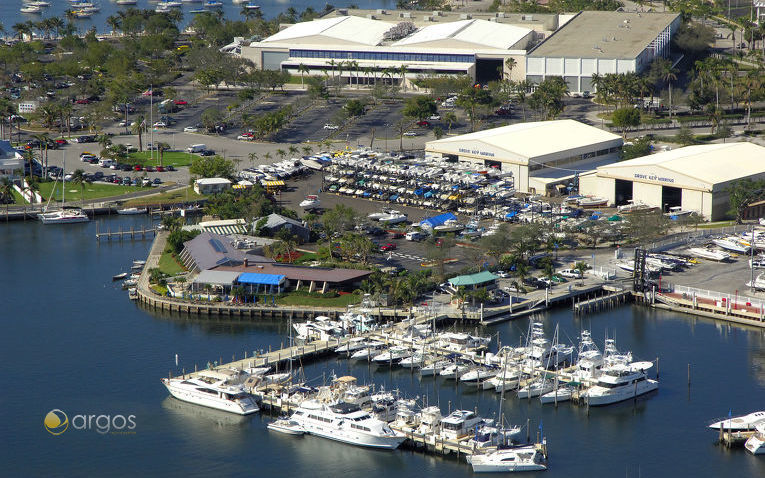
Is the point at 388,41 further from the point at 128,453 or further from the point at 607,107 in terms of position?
the point at 128,453

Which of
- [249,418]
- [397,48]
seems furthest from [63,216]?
[397,48]

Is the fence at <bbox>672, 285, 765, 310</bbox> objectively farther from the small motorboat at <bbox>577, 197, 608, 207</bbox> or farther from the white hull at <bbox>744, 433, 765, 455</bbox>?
the small motorboat at <bbox>577, 197, 608, 207</bbox>

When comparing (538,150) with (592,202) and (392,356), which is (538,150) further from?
(392,356)

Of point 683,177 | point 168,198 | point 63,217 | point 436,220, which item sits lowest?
point 63,217


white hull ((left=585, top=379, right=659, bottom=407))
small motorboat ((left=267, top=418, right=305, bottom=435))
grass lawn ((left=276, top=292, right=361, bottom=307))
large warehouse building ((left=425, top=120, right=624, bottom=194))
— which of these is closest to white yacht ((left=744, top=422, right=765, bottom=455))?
white hull ((left=585, top=379, right=659, bottom=407))

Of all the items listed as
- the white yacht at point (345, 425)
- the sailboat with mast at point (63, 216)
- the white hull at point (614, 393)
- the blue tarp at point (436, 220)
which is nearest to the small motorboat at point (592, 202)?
the blue tarp at point (436, 220)
